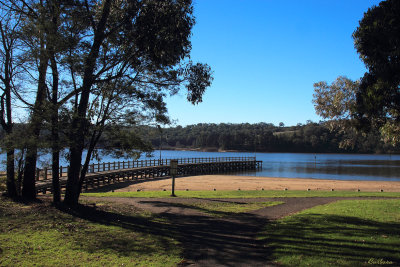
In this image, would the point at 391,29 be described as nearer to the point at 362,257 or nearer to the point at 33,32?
the point at 362,257

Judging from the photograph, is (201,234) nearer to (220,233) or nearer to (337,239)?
(220,233)

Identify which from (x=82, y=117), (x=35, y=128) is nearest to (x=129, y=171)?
(x=35, y=128)

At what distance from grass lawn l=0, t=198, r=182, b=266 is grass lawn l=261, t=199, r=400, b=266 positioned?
7.85ft

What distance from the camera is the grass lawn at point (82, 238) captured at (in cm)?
620

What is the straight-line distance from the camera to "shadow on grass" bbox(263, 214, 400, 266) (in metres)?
5.95

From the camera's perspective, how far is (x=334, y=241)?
7.28 metres

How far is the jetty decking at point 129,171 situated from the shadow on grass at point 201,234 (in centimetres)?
522

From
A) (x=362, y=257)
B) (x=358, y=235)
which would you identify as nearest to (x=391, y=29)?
(x=358, y=235)

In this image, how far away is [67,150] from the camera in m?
11.4

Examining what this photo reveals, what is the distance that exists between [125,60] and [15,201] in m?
6.92

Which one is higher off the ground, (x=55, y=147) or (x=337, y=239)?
(x=55, y=147)

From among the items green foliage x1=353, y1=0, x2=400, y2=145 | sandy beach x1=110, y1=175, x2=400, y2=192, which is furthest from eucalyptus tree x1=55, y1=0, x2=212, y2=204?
sandy beach x1=110, y1=175, x2=400, y2=192

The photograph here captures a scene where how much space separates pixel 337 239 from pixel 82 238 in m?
6.03

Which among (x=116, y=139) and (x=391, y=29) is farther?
(x=116, y=139)
